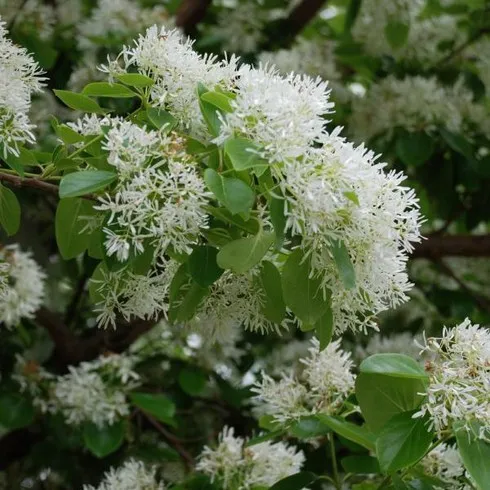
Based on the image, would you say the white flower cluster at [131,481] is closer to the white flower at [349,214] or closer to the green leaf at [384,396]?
the green leaf at [384,396]

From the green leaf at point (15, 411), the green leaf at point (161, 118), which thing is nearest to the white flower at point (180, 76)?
the green leaf at point (161, 118)

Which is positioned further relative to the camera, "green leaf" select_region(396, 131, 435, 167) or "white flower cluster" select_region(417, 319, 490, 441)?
"green leaf" select_region(396, 131, 435, 167)

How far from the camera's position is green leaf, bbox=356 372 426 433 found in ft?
3.02

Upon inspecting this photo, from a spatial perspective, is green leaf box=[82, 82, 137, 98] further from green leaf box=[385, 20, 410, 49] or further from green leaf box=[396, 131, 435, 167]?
green leaf box=[385, 20, 410, 49]

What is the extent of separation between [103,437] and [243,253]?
96cm

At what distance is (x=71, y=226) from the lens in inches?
38.2

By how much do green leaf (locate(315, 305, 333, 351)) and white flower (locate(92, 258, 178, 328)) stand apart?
0.50 ft

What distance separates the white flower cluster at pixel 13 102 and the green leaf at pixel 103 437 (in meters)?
0.86

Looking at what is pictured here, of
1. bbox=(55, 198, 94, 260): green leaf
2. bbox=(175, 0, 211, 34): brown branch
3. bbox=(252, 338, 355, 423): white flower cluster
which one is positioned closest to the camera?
bbox=(55, 198, 94, 260): green leaf

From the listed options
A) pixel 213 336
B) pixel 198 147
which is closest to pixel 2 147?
pixel 198 147

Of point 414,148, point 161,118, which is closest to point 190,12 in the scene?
point 414,148

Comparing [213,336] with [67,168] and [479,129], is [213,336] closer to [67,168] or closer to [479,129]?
[67,168]

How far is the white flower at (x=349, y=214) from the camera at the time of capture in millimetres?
763

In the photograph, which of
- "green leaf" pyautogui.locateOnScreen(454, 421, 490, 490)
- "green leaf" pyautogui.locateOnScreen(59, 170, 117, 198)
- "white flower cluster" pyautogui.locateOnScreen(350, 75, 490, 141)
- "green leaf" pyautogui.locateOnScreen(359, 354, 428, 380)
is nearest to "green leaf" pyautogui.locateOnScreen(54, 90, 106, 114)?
"green leaf" pyautogui.locateOnScreen(59, 170, 117, 198)
